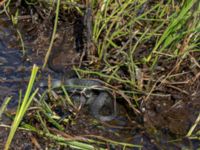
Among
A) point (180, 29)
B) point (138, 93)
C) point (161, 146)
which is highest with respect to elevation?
point (180, 29)

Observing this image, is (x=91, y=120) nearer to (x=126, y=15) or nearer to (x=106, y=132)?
(x=106, y=132)

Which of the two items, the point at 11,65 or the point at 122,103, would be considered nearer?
the point at 122,103

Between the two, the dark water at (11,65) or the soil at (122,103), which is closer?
the soil at (122,103)

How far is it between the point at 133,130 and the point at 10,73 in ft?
2.75

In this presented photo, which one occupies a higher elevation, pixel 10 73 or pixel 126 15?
pixel 126 15

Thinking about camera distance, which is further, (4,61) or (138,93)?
(4,61)

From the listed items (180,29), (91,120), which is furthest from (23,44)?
(180,29)

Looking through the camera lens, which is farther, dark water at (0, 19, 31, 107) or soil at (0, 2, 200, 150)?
dark water at (0, 19, 31, 107)

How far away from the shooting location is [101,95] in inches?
119

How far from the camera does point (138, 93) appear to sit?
2.99 meters

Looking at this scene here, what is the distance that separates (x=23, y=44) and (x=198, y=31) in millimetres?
1076

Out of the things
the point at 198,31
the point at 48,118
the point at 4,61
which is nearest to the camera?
the point at 48,118

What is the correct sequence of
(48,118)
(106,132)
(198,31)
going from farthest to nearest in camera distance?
1. (198,31)
2. (106,132)
3. (48,118)

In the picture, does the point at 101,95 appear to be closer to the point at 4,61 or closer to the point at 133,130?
the point at 133,130
